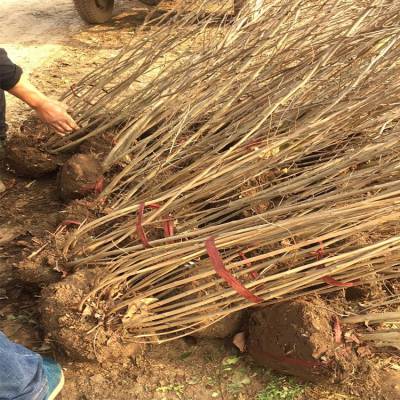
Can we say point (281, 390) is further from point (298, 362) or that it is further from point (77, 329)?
point (77, 329)

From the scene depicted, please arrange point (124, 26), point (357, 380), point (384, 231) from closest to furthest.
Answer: point (357, 380) < point (384, 231) < point (124, 26)

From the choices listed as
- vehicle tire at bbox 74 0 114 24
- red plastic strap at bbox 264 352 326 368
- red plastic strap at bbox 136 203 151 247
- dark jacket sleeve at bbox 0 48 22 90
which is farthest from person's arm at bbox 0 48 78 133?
vehicle tire at bbox 74 0 114 24

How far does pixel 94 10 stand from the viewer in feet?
14.6

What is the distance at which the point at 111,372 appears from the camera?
1.67 metres

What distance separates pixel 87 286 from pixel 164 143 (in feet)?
2.49

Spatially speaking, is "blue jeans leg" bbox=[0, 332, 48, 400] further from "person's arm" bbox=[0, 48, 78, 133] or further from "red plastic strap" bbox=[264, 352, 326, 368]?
"person's arm" bbox=[0, 48, 78, 133]

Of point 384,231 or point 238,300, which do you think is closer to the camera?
point 238,300

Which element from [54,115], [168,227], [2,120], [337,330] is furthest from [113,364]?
[2,120]

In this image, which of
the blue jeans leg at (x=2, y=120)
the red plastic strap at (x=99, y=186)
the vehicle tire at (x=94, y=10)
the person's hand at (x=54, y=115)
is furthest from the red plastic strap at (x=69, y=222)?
the vehicle tire at (x=94, y=10)

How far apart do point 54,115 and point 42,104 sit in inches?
2.8

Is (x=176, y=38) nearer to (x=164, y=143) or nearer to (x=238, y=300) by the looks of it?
(x=164, y=143)

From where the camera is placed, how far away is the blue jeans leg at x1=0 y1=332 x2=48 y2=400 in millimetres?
1373

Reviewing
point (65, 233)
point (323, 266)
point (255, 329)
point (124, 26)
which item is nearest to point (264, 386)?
point (255, 329)

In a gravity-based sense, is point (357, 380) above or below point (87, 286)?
below
